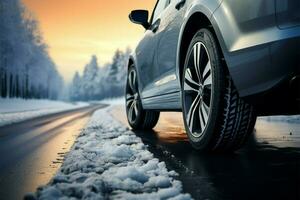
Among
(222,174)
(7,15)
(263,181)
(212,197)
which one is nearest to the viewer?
(212,197)

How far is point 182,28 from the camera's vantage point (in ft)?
11.9

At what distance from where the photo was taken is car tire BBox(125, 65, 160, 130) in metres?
6.24

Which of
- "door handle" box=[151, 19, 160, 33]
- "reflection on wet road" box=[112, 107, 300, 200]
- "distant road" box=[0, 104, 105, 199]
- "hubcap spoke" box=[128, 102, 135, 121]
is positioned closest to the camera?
"reflection on wet road" box=[112, 107, 300, 200]

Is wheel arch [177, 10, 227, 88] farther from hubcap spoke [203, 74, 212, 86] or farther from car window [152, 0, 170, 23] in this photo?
car window [152, 0, 170, 23]

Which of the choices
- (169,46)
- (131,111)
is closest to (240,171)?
(169,46)

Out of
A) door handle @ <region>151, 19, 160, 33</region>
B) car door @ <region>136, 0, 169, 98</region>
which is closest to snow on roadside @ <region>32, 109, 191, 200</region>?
car door @ <region>136, 0, 169, 98</region>

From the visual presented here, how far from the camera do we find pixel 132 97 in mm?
6734

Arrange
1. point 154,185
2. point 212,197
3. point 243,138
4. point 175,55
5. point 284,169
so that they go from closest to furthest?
1. point 212,197
2. point 154,185
3. point 284,169
4. point 243,138
5. point 175,55

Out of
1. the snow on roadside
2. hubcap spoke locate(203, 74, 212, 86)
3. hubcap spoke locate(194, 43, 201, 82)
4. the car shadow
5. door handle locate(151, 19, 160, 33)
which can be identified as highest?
door handle locate(151, 19, 160, 33)

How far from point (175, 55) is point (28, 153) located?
1.72 m

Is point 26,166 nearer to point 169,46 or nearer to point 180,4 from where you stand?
point 169,46

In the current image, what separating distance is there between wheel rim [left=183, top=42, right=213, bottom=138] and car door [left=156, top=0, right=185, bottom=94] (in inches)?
13.4

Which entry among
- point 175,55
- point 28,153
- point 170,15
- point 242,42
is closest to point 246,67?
point 242,42

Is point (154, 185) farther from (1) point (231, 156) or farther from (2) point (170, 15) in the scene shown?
(2) point (170, 15)
